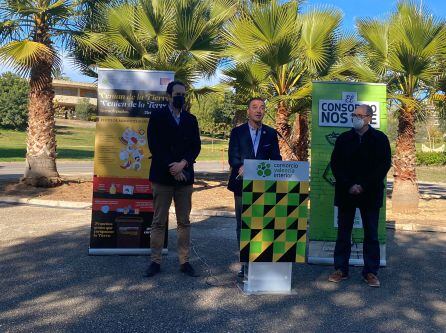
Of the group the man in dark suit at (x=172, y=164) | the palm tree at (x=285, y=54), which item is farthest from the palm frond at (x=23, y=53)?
the man in dark suit at (x=172, y=164)

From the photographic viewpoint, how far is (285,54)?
38.2 ft

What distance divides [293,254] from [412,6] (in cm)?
741

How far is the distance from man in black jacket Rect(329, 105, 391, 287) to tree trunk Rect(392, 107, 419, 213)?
239 inches

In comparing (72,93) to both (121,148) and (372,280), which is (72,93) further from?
(372,280)

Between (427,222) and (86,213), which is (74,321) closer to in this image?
(86,213)

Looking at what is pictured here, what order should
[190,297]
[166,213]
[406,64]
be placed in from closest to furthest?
[190,297], [166,213], [406,64]

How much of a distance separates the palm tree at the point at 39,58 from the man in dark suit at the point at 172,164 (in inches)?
278

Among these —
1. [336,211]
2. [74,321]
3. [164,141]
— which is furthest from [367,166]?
[74,321]

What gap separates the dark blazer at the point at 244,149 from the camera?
5598 millimetres

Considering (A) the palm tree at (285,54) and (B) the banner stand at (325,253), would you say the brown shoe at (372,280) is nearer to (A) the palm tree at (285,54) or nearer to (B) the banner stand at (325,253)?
(B) the banner stand at (325,253)

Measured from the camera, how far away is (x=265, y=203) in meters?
5.31

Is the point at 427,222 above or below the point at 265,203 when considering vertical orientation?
below

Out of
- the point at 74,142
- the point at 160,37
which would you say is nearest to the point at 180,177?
the point at 160,37

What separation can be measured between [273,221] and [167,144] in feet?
4.85
